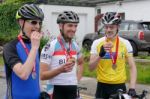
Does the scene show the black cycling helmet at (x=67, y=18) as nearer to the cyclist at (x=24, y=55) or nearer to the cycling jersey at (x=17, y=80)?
the cyclist at (x=24, y=55)

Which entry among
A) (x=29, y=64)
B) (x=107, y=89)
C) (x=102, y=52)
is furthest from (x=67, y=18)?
(x=29, y=64)

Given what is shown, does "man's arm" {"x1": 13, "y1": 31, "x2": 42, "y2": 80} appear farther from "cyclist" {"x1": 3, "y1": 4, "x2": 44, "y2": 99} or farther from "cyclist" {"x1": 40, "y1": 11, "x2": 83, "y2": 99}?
"cyclist" {"x1": 40, "y1": 11, "x2": 83, "y2": 99}

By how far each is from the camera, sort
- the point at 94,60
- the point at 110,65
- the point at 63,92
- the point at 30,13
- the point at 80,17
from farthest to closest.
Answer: the point at 80,17 → the point at 110,65 → the point at 94,60 → the point at 63,92 → the point at 30,13

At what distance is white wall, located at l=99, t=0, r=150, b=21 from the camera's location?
2866 centimetres

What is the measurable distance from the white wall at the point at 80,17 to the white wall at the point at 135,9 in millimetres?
2732

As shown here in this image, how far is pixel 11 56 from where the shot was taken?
385 cm

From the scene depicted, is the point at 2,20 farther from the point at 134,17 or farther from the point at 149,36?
the point at 149,36

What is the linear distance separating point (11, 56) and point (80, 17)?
2433 centimetres

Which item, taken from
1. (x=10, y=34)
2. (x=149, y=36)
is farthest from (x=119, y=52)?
(x=10, y=34)

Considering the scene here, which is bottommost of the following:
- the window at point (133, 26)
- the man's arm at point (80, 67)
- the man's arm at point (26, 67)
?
the man's arm at point (80, 67)

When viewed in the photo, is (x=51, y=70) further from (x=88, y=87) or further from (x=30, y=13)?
(x=88, y=87)

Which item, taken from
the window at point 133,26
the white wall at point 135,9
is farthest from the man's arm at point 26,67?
the white wall at point 135,9


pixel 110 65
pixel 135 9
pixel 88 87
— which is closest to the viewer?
pixel 110 65

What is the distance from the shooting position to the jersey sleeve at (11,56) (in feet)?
12.5
